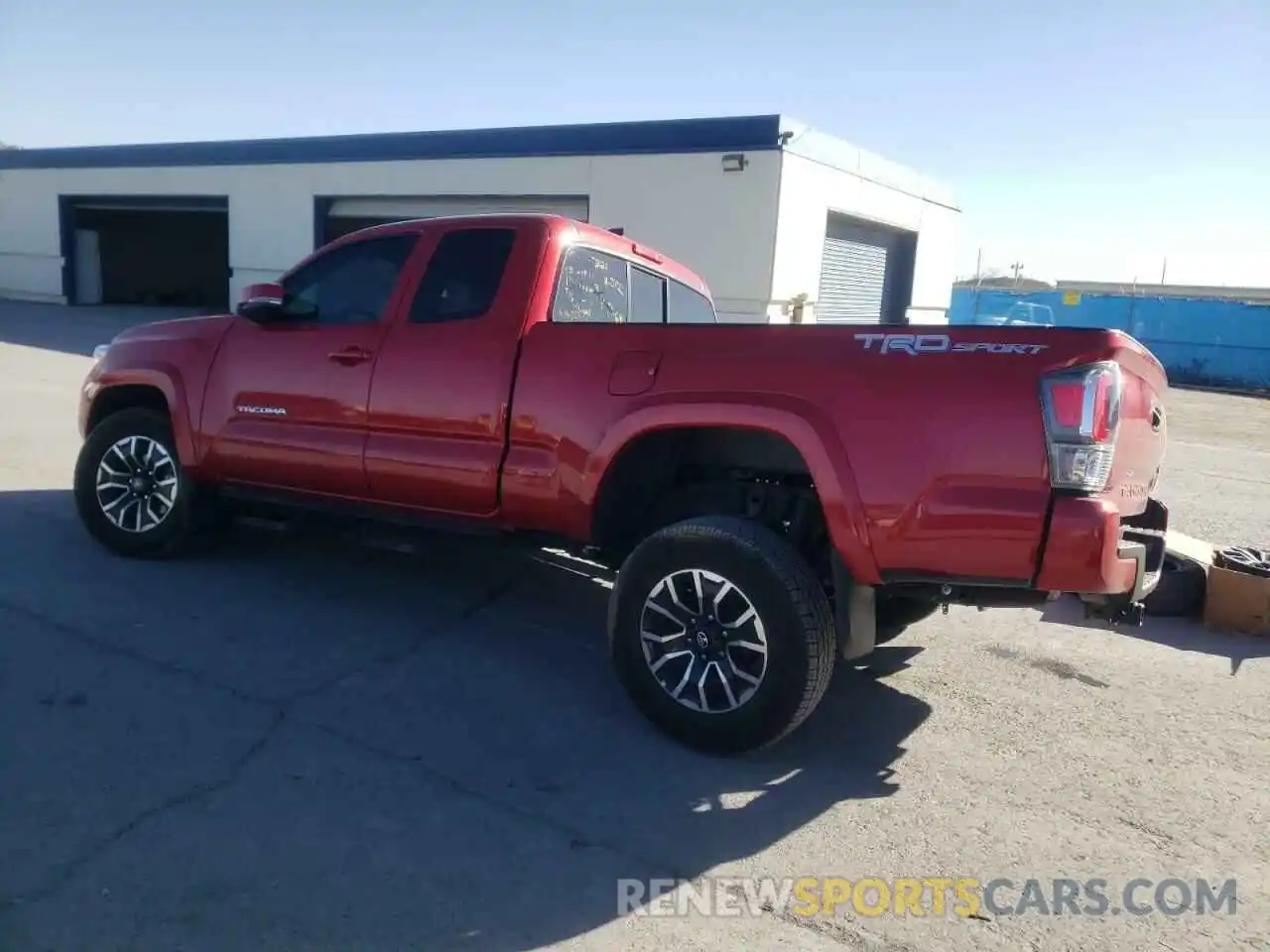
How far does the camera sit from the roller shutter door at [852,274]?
16.3 meters

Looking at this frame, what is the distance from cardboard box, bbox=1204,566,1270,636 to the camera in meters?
5.55

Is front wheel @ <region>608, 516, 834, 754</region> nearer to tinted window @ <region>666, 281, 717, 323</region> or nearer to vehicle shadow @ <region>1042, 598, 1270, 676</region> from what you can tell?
tinted window @ <region>666, 281, 717, 323</region>

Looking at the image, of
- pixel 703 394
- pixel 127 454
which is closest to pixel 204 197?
pixel 127 454

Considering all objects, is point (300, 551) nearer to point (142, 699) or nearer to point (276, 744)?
point (142, 699)

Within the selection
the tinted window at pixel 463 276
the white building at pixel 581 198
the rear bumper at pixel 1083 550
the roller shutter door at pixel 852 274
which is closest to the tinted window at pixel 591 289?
the tinted window at pixel 463 276

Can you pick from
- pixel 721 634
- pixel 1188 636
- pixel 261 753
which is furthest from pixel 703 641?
pixel 1188 636

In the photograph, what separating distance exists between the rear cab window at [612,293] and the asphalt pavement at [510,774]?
1265mm

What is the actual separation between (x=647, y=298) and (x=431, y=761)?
291 cm

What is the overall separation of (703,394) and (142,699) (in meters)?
2.58

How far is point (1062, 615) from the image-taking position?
19.1 ft

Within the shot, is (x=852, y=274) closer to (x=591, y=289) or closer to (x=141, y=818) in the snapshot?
(x=591, y=289)

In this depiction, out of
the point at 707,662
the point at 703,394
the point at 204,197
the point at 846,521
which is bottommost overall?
the point at 707,662

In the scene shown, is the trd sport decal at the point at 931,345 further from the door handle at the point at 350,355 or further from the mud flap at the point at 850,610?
the door handle at the point at 350,355

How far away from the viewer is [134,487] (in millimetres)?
5641
